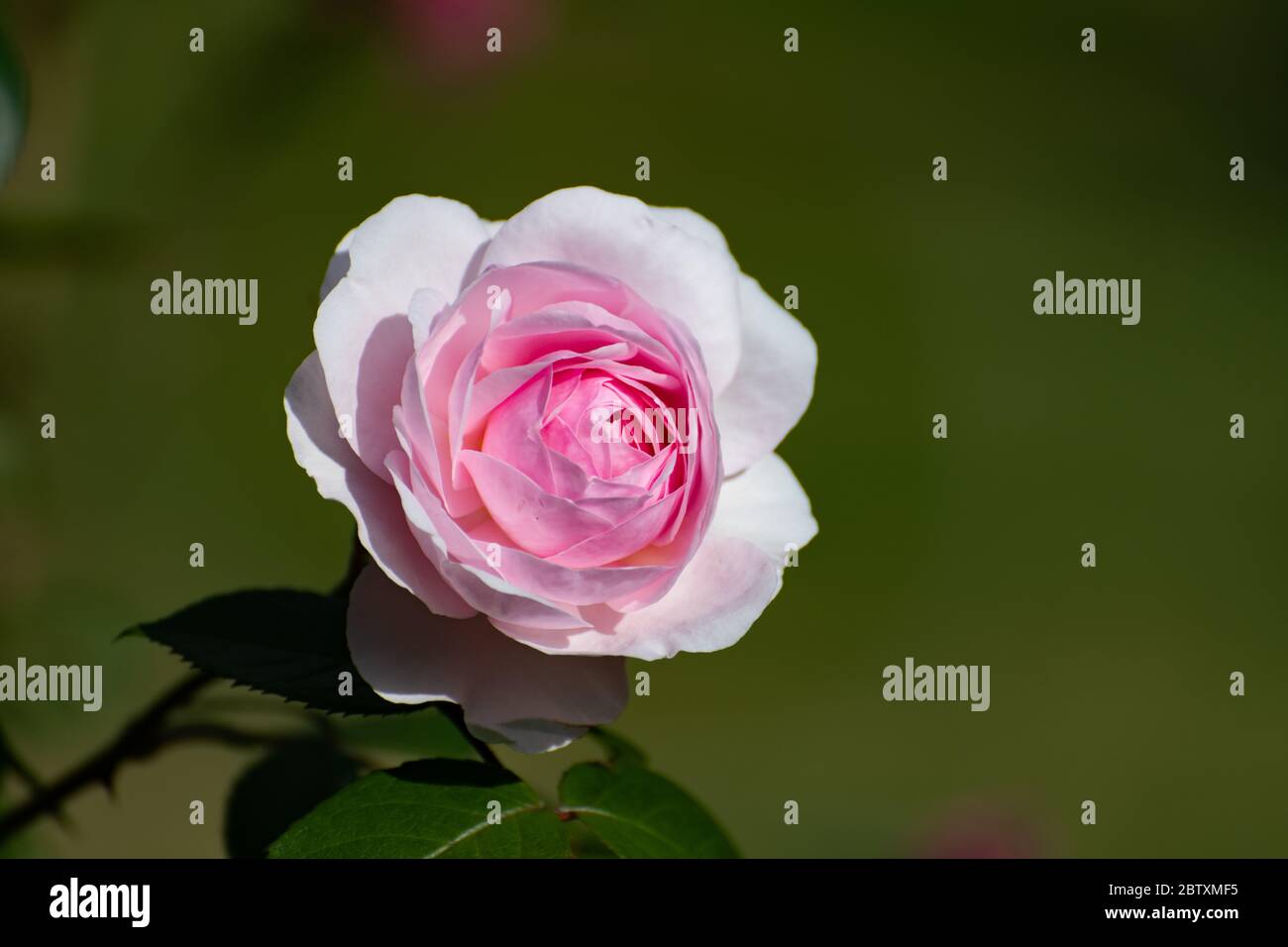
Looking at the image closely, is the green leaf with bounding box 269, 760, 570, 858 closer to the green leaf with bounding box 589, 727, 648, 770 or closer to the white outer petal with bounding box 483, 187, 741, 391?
the green leaf with bounding box 589, 727, 648, 770

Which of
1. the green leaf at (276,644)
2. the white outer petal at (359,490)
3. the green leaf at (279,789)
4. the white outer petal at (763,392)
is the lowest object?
the green leaf at (279,789)

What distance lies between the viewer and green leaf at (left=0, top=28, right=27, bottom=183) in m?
0.52

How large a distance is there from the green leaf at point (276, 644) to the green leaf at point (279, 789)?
0.48ft

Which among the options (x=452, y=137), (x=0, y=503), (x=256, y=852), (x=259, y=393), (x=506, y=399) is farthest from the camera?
(x=452, y=137)

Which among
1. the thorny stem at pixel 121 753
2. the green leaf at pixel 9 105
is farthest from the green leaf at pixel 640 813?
the green leaf at pixel 9 105

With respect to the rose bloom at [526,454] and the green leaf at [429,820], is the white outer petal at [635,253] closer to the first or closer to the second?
the rose bloom at [526,454]

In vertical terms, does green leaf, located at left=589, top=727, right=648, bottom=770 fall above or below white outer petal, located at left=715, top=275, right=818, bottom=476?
below

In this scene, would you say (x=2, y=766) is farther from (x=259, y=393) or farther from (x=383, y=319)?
(x=259, y=393)

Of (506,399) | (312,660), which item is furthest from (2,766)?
(506,399)

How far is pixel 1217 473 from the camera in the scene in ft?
7.66

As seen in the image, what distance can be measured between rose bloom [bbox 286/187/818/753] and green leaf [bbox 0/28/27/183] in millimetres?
221

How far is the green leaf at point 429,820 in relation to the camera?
40cm

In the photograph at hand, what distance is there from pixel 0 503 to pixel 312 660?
150 cm

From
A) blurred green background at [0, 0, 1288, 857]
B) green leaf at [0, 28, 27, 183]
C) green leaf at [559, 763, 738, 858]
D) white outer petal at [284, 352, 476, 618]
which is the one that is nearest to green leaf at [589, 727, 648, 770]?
green leaf at [559, 763, 738, 858]
